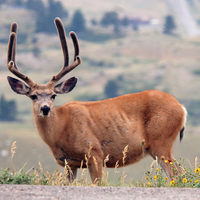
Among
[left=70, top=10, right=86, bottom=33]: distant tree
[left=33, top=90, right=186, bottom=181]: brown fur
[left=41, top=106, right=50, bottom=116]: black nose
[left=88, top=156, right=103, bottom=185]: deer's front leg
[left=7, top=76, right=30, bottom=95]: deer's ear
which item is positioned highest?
[left=7, top=76, right=30, bottom=95]: deer's ear

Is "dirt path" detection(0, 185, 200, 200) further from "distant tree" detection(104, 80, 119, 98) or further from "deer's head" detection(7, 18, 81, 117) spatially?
"distant tree" detection(104, 80, 119, 98)

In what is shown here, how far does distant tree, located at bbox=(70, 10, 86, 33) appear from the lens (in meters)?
117

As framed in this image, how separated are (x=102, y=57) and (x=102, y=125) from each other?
9017 centimetres

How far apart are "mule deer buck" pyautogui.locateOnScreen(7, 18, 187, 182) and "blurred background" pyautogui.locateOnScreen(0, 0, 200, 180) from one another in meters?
39.6

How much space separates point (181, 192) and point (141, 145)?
2988mm

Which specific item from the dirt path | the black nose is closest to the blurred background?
the black nose

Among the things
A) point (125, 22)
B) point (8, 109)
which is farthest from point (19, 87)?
point (125, 22)

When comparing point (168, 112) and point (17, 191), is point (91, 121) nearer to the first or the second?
point (168, 112)

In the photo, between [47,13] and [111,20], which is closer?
[47,13]

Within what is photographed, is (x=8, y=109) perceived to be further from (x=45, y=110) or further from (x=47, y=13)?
(x=45, y=110)

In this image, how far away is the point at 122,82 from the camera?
87.7 metres

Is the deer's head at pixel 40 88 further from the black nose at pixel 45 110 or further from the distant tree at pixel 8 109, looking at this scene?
the distant tree at pixel 8 109

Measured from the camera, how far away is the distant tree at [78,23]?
4601 inches

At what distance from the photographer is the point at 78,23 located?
11850 cm
